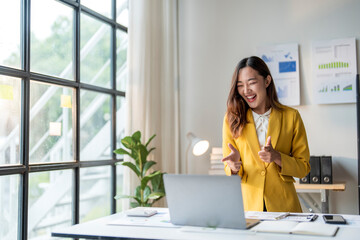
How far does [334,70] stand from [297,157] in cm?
223

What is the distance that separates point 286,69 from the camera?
421 cm

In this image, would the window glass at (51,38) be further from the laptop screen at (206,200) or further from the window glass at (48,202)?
the laptop screen at (206,200)

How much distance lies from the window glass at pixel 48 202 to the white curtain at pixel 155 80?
0.54 metres

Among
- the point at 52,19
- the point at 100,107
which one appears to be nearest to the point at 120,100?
the point at 100,107

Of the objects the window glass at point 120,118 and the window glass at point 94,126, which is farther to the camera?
the window glass at point 120,118

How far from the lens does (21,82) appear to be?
2.83 metres

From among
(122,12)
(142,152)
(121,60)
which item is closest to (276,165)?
(142,152)

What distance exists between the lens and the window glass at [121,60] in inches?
159

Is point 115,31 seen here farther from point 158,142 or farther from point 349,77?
point 349,77

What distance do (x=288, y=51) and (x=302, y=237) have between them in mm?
3070

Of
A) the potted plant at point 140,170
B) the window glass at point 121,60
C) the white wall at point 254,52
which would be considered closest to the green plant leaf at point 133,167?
the potted plant at point 140,170

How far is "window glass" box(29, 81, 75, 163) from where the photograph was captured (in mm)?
2963

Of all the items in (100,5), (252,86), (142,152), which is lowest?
(142,152)

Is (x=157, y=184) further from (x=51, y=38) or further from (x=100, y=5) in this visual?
(x=100, y=5)
